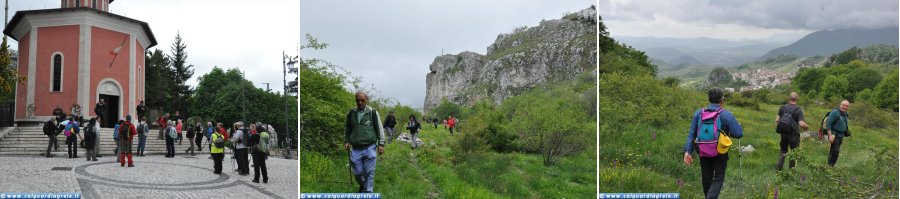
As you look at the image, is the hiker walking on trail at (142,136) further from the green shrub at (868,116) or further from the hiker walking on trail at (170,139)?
the green shrub at (868,116)

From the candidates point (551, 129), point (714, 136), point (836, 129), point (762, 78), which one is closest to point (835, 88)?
point (836, 129)

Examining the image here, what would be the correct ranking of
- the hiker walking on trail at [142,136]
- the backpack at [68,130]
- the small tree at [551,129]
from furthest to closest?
the hiker walking on trail at [142,136] → the backpack at [68,130] → the small tree at [551,129]

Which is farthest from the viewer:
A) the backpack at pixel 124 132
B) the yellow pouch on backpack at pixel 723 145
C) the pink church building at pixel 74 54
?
the backpack at pixel 124 132

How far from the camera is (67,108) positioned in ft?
24.4

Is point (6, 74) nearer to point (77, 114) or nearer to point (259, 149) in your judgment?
point (77, 114)

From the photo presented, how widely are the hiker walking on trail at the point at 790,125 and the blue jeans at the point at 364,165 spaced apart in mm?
3541

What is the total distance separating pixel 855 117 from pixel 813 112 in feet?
1.80

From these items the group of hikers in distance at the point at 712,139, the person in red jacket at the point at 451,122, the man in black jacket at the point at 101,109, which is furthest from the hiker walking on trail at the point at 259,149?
the group of hikers in distance at the point at 712,139

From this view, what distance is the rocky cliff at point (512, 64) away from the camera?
5668 mm

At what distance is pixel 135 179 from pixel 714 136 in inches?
220

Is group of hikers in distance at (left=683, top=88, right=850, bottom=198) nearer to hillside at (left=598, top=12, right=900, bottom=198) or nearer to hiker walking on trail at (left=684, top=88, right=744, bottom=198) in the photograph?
hiker walking on trail at (left=684, top=88, right=744, bottom=198)

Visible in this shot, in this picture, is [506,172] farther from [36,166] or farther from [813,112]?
[36,166]

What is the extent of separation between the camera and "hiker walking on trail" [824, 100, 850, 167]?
568 cm

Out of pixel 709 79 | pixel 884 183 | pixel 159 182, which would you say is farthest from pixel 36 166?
pixel 884 183
